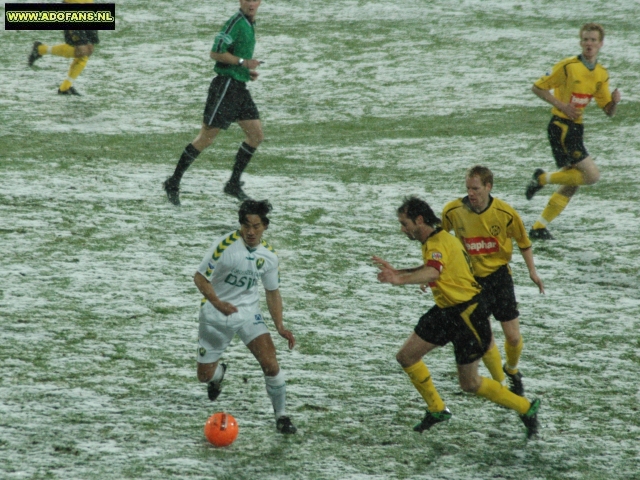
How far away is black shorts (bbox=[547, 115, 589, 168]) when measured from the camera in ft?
33.6

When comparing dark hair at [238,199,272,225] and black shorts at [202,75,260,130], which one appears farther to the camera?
black shorts at [202,75,260,130]

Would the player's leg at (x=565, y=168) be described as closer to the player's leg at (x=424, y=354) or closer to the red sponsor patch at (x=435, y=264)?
the player's leg at (x=424, y=354)

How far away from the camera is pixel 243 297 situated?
651cm

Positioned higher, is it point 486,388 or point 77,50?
point 77,50

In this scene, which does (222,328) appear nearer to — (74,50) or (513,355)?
(513,355)

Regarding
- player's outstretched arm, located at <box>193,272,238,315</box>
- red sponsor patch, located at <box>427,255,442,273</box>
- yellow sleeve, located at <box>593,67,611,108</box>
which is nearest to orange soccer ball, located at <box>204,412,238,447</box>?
player's outstretched arm, located at <box>193,272,238,315</box>

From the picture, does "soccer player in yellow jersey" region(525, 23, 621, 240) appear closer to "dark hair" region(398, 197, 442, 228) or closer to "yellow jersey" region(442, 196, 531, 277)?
"yellow jersey" region(442, 196, 531, 277)

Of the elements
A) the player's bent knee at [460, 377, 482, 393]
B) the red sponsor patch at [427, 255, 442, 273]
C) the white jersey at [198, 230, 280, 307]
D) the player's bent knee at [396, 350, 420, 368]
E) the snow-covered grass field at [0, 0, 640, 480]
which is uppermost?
the red sponsor patch at [427, 255, 442, 273]

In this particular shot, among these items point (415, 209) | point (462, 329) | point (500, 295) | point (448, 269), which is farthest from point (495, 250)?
point (415, 209)

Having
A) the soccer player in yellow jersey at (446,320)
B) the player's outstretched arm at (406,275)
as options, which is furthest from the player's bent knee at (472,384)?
the player's outstretched arm at (406,275)

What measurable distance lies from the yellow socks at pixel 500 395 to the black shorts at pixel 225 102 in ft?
17.5

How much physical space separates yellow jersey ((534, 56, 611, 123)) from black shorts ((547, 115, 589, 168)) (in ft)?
0.28

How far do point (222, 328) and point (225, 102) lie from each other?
4.66m

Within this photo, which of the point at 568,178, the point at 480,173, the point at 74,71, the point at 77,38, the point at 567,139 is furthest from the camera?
the point at 74,71
